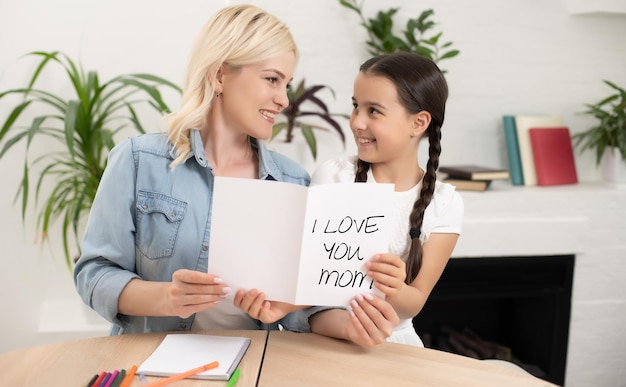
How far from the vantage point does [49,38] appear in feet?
7.99

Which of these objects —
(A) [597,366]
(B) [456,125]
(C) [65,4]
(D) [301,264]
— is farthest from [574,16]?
(D) [301,264]

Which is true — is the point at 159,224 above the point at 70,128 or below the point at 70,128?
below

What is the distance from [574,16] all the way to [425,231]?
210 cm

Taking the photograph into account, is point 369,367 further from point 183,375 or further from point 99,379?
point 99,379

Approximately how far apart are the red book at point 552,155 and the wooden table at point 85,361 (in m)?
2.05

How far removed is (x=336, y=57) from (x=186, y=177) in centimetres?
149

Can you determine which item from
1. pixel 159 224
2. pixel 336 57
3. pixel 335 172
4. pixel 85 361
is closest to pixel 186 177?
pixel 159 224

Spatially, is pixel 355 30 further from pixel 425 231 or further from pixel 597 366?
pixel 597 366

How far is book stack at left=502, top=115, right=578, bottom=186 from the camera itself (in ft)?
9.25

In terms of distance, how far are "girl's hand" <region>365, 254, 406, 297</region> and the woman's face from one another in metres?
0.44

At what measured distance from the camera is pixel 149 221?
1.33 m

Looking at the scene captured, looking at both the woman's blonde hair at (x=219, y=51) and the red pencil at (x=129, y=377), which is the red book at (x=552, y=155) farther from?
the red pencil at (x=129, y=377)

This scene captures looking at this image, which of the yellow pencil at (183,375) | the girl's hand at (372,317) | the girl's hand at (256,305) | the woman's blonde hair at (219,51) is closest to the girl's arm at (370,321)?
the girl's hand at (372,317)

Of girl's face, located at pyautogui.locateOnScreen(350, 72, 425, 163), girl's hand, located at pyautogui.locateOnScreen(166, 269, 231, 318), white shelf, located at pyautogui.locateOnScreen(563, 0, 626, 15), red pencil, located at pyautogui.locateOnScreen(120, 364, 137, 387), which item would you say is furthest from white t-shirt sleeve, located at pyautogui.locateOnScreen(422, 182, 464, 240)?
white shelf, located at pyautogui.locateOnScreen(563, 0, 626, 15)
